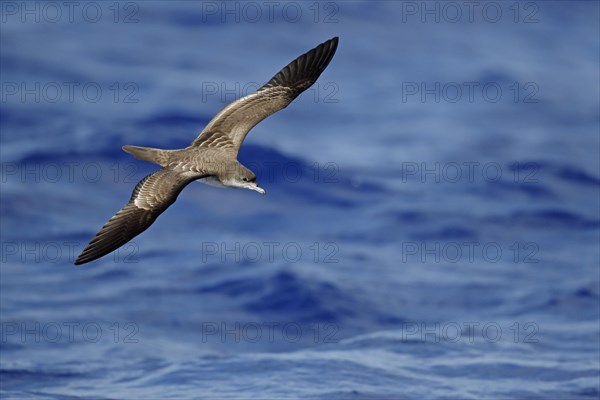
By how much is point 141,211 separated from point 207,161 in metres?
1.13

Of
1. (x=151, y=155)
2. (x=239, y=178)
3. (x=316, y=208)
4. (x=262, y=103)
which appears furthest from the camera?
(x=316, y=208)

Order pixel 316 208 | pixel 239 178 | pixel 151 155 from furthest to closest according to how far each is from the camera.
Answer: pixel 316 208 < pixel 239 178 < pixel 151 155

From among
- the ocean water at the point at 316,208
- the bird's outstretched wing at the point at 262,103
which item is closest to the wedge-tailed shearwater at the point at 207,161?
the bird's outstretched wing at the point at 262,103

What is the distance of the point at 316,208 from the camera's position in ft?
91.7

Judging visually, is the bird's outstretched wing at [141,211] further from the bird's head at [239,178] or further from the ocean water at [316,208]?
the ocean water at [316,208]

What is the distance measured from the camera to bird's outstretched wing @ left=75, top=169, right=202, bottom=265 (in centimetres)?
1277

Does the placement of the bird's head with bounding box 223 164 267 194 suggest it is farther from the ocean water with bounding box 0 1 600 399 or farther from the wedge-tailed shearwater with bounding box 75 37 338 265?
the ocean water with bounding box 0 1 600 399

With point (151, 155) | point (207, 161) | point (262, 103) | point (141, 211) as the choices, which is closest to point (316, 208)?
point (262, 103)

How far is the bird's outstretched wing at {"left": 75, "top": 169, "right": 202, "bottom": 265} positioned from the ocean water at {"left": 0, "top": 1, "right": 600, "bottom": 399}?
23.9 feet

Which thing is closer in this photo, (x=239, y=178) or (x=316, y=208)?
(x=239, y=178)

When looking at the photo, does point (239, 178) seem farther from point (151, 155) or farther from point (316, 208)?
point (316, 208)

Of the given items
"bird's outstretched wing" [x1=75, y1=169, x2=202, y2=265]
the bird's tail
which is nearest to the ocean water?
the bird's tail

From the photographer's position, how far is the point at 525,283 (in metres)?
25.6

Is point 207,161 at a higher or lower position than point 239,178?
higher
